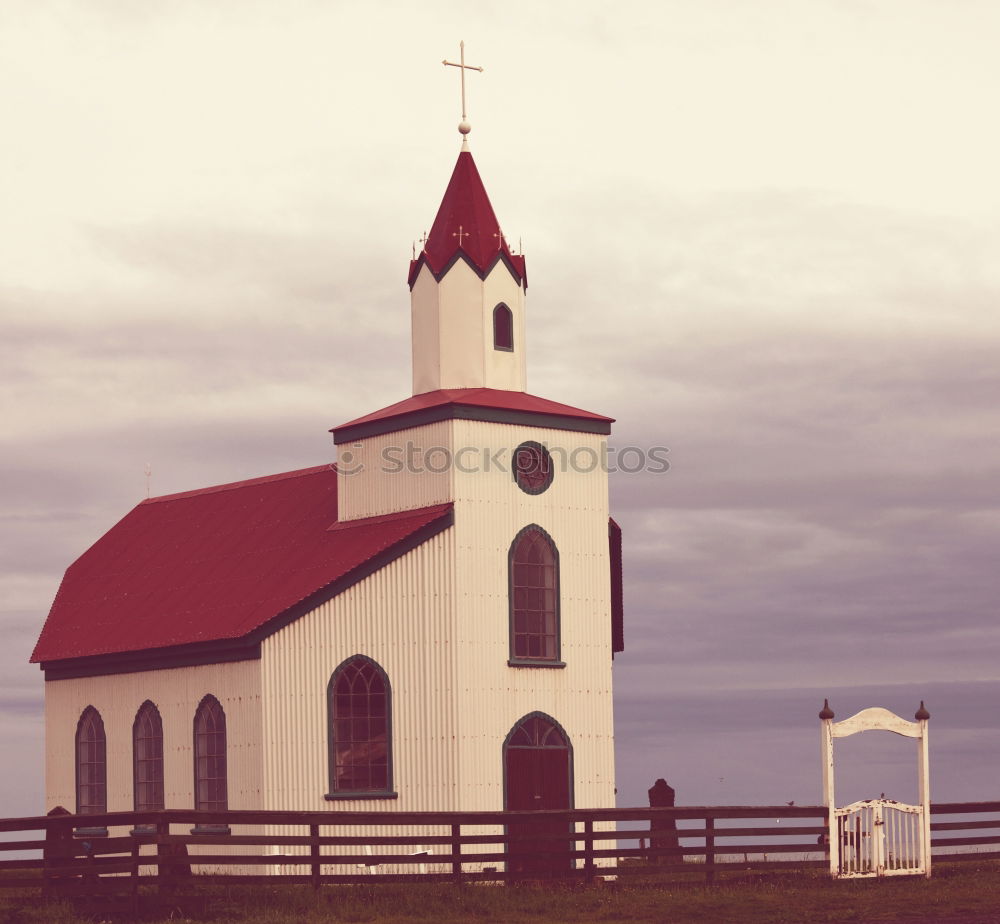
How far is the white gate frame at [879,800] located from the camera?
3141 centimetres

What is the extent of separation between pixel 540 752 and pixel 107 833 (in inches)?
440

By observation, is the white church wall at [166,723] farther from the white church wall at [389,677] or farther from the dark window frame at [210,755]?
the white church wall at [389,677]

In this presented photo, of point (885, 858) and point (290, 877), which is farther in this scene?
point (885, 858)

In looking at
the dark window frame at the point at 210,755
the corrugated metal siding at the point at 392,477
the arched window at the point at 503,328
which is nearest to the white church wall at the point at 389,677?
the corrugated metal siding at the point at 392,477

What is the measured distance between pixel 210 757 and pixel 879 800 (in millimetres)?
14815

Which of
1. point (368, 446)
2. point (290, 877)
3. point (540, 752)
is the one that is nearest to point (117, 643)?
point (368, 446)

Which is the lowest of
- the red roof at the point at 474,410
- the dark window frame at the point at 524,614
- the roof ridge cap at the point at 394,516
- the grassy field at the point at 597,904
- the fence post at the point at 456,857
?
the grassy field at the point at 597,904

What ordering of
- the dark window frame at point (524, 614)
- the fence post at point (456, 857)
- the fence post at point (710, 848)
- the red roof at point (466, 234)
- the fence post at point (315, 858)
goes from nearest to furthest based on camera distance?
the fence post at point (315, 858) → the fence post at point (456, 857) → the fence post at point (710, 848) → the dark window frame at point (524, 614) → the red roof at point (466, 234)

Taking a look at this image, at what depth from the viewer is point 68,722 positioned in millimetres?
45656

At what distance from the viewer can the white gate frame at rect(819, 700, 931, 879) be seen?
3141 centimetres

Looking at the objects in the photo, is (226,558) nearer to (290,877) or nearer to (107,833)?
(107,833)

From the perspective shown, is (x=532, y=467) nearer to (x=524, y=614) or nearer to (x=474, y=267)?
(x=524, y=614)

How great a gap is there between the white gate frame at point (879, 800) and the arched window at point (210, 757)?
13.3m

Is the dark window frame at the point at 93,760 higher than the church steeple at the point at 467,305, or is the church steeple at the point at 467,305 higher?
the church steeple at the point at 467,305
